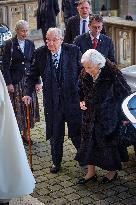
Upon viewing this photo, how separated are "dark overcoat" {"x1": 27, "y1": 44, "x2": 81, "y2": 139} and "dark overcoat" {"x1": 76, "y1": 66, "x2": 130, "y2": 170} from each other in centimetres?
34

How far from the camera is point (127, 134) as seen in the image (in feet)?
20.8

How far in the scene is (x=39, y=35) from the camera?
17.2 metres

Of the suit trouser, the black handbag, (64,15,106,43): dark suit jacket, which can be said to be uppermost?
(64,15,106,43): dark suit jacket

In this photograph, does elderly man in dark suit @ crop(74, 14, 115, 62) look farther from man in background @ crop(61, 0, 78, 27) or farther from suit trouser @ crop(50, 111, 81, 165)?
man in background @ crop(61, 0, 78, 27)

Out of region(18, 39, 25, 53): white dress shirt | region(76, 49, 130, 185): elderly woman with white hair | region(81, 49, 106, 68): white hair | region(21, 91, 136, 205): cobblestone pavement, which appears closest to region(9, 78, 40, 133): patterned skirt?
region(18, 39, 25, 53): white dress shirt

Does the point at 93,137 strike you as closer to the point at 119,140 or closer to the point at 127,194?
the point at 119,140

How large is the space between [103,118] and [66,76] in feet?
2.89

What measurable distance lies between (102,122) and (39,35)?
10.7 metres

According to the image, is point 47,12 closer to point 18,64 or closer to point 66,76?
point 18,64

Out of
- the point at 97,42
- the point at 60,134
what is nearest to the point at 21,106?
the point at 60,134

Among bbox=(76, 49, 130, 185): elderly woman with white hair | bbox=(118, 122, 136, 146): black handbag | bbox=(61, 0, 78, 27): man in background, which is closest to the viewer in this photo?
bbox=(118, 122, 136, 146): black handbag

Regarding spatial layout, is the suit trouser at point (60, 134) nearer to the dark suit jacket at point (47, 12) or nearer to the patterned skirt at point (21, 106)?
the patterned skirt at point (21, 106)

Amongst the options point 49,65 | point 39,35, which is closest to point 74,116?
point 49,65

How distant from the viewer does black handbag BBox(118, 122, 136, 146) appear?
6.18 meters
